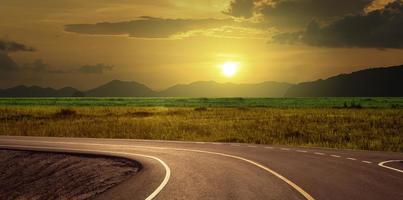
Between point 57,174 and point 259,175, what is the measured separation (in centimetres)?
946

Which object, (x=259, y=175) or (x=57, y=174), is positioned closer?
(x=259, y=175)

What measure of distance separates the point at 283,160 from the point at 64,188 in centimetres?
795

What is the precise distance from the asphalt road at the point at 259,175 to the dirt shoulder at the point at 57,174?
3.33 feet

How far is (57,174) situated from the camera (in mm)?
21281

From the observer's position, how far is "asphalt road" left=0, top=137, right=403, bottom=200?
1229cm

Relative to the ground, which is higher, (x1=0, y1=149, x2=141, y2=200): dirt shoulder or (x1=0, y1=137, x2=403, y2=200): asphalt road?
(x1=0, y1=137, x2=403, y2=200): asphalt road

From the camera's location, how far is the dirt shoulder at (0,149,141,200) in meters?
17.1

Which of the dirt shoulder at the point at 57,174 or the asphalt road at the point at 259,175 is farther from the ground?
the asphalt road at the point at 259,175

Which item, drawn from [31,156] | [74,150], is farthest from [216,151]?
[31,156]

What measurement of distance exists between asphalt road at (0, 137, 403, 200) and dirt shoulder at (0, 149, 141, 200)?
3.33 feet

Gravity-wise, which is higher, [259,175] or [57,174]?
[259,175]

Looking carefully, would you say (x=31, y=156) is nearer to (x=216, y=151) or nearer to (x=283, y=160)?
(x=216, y=151)

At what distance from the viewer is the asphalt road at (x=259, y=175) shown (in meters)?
12.3

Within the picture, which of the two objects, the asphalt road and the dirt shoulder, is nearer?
the asphalt road
